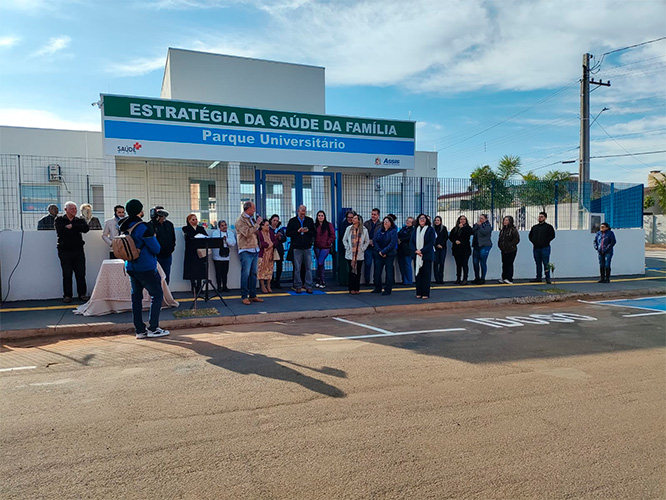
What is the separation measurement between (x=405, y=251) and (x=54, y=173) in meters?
8.80

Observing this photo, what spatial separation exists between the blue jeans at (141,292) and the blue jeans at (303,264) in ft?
14.1

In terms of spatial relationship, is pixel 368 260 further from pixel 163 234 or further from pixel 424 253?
pixel 163 234

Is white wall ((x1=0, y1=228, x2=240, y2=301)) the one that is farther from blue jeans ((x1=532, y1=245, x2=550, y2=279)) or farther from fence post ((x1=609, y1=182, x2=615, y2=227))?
fence post ((x1=609, y1=182, x2=615, y2=227))

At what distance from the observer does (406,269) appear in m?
12.4

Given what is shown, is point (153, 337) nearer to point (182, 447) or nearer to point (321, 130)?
point (182, 447)

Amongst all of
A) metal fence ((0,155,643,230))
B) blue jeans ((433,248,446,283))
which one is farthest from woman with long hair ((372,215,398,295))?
blue jeans ((433,248,446,283))

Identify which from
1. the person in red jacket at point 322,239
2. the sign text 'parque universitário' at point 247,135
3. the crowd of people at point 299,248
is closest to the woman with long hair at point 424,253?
the crowd of people at point 299,248

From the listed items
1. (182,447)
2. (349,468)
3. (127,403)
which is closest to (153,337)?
(127,403)

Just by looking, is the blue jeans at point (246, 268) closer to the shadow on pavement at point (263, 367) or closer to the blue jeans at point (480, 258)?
the shadow on pavement at point (263, 367)

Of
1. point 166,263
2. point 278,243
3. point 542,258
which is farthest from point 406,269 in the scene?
point 166,263

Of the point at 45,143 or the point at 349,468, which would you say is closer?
the point at 349,468

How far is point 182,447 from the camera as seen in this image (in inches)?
142

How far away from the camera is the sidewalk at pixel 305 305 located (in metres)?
7.79

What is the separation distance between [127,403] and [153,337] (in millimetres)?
2924
